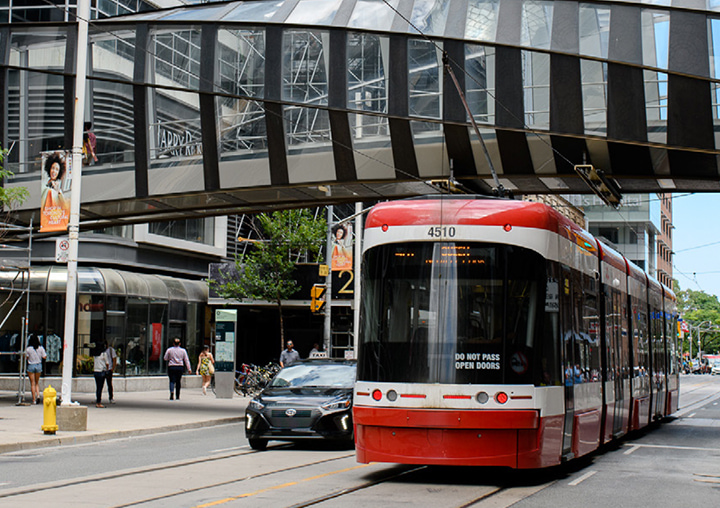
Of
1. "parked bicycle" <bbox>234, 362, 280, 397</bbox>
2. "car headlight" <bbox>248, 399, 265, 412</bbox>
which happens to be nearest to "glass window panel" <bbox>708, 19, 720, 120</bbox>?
"car headlight" <bbox>248, 399, 265, 412</bbox>

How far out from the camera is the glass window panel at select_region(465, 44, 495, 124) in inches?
755

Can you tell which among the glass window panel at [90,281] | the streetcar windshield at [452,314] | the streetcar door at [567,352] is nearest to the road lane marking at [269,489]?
the streetcar windshield at [452,314]

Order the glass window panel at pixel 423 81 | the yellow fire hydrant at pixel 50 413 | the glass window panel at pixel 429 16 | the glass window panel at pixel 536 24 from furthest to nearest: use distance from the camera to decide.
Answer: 1. the glass window panel at pixel 423 81
2. the glass window panel at pixel 429 16
3. the glass window panel at pixel 536 24
4. the yellow fire hydrant at pixel 50 413

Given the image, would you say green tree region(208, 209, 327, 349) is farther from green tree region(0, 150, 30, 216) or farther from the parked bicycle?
green tree region(0, 150, 30, 216)

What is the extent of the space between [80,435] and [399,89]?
31.0 ft

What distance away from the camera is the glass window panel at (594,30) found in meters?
17.4

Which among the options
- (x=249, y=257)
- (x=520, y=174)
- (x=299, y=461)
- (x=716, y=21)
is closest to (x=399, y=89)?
(x=520, y=174)

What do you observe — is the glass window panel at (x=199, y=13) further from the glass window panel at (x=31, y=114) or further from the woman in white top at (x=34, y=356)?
the woman in white top at (x=34, y=356)

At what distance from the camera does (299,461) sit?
45.0 ft

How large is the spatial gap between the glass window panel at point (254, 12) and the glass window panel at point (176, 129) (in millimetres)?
2609

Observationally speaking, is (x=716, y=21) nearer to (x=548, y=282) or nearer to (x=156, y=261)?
(x=548, y=282)

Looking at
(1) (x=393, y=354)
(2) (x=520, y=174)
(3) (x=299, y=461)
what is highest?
(2) (x=520, y=174)

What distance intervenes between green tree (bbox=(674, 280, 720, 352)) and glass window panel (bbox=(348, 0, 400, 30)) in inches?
5420

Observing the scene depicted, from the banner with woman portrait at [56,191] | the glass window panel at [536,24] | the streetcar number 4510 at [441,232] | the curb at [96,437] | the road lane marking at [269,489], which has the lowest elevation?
the curb at [96,437]
